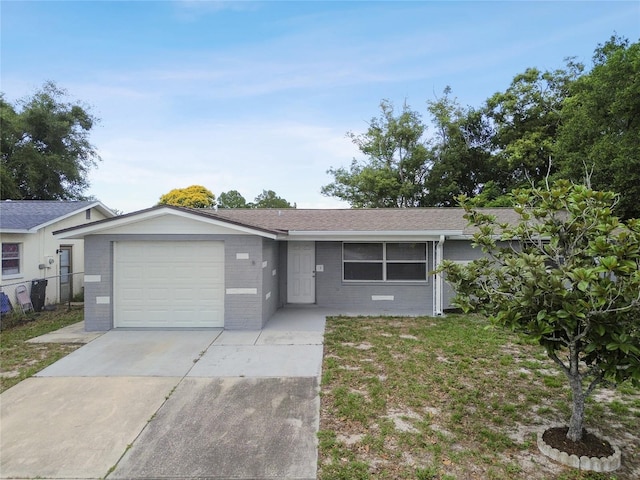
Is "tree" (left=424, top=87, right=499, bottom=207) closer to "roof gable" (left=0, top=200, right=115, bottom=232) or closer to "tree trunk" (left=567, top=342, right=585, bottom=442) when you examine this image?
"roof gable" (left=0, top=200, right=115, bottom=232)

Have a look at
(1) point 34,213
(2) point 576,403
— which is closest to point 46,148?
(1) point 34,213

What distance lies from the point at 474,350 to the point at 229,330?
5.16 metres

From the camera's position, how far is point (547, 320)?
3.39 m

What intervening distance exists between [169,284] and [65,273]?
7.15m

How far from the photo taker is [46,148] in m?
25.2

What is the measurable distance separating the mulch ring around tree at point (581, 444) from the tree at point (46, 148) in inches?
1076

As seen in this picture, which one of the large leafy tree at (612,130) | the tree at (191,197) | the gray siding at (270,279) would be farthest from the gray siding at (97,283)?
the tree at (191,197)

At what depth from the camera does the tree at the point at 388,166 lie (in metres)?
26.0

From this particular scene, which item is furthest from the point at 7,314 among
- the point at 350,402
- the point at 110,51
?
the point at 350,402

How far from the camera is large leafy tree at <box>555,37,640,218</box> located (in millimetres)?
13734

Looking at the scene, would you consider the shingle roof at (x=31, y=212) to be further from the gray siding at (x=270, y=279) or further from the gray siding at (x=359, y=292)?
the gray siding at (x=359, y=292)

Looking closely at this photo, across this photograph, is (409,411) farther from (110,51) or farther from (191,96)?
(191,96)

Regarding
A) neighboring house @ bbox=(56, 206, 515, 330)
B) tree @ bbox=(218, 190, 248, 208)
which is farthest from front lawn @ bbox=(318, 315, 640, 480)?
tree @ bbox=(218, 190, 248, 208)

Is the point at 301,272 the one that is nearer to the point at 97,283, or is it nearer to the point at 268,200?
the point at 97,283
